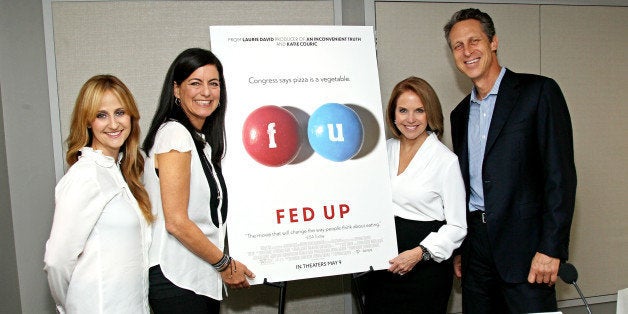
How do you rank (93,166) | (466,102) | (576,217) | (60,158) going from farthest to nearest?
(576,217), (60,158), (466,102), (93,166)

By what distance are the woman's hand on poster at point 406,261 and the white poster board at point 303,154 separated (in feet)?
0.10

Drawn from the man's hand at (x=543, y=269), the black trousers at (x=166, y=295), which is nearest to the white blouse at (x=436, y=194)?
the man's hand at (x=543, y=269)

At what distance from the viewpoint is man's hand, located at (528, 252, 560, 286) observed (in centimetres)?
182

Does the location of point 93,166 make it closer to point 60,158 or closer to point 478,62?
point 60,158

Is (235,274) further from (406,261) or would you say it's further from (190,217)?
(406,261)

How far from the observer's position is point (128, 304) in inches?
61.7

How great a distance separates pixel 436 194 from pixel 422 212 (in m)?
0.10

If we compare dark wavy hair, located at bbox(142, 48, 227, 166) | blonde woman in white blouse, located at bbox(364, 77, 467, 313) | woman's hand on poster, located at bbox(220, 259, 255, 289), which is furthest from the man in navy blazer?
dark wavy hair, located at bbox(142, 48, 227, 166)

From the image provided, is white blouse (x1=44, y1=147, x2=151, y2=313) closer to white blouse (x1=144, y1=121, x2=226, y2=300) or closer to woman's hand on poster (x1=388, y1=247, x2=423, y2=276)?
white blouse (x1=144, y1=121, x2=226, y2=300)

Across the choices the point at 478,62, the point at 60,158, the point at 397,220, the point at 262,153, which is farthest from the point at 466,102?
the point at 60,158

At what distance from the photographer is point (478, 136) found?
2041 mm

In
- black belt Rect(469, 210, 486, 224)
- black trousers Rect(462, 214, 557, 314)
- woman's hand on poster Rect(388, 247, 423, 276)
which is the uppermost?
black belt Rect(469, 210, 486, 224)

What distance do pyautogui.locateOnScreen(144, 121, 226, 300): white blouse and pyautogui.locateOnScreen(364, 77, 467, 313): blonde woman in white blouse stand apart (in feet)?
2.56

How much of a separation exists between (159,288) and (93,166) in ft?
1.61
